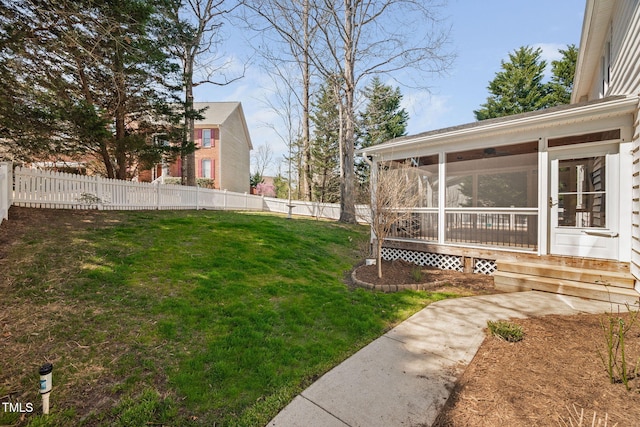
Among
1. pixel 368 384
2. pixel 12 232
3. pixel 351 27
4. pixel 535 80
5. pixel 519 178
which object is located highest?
pixel 535 80

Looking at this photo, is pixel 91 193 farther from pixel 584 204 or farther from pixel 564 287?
pixel 584 204

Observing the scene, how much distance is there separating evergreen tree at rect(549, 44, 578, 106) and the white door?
20381 mm

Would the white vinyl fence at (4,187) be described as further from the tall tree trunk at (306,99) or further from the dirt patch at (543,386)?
the tall tree trunk at (306,99)

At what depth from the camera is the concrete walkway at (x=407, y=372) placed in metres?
2.21

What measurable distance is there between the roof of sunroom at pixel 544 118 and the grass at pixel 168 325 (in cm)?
382

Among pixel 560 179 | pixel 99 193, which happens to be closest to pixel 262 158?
pixel 99 193

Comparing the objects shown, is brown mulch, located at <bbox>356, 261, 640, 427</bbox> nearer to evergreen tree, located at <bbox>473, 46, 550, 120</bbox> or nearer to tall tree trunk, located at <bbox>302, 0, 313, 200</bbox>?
tall tree trunk, located at <bbox>302, 0, 313, 200</bbox>

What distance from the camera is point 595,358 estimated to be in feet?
9.12

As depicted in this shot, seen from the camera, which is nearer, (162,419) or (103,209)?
(162,419)

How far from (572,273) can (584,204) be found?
1535mm

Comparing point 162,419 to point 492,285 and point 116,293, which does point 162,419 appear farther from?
point 492,285

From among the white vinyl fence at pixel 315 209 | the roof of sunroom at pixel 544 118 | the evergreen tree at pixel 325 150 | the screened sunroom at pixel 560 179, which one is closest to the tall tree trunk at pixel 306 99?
the white vinyl fence at pixel 315 209

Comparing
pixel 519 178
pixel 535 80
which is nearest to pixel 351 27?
pixel 519 178

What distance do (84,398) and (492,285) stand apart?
6475 millimetres
